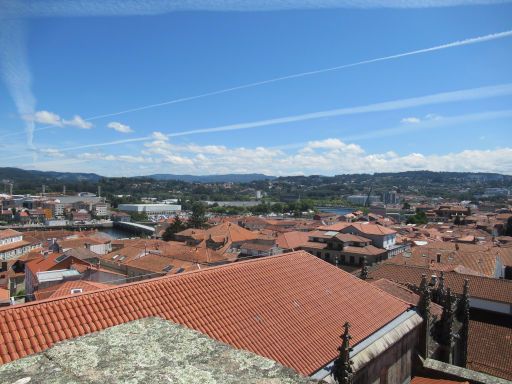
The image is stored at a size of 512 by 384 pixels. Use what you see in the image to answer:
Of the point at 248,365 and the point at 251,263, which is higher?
the point at 248,365

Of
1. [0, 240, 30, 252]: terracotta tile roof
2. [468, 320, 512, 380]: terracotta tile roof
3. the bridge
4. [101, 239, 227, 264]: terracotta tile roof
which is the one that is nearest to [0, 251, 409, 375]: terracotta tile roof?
[468, 320, 512, 380]: terracotta tile roof

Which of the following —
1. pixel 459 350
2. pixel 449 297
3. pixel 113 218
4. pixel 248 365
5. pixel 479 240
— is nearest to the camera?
pixel 248 365

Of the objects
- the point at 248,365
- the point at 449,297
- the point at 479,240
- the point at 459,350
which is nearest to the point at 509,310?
the point at 459,350

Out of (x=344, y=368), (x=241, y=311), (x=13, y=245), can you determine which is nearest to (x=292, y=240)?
(x=13, y=245)

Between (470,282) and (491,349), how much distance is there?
20.3ft

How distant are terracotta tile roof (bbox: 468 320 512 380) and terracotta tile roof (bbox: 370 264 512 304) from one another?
6.19ft

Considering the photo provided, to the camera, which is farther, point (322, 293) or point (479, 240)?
point (479, 240)

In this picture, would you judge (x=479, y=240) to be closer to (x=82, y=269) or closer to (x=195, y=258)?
(x=195, y=258)

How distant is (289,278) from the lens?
1391 centimetres

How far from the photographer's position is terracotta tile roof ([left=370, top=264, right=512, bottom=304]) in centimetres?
Answer: 2611

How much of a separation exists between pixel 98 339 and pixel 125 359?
636mm

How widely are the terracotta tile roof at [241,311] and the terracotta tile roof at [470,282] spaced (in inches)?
588

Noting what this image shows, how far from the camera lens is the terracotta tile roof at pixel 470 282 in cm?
2611

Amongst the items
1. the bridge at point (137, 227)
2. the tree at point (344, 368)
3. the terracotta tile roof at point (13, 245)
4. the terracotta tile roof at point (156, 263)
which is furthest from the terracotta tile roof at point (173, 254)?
the bridge at point (137, 227)
